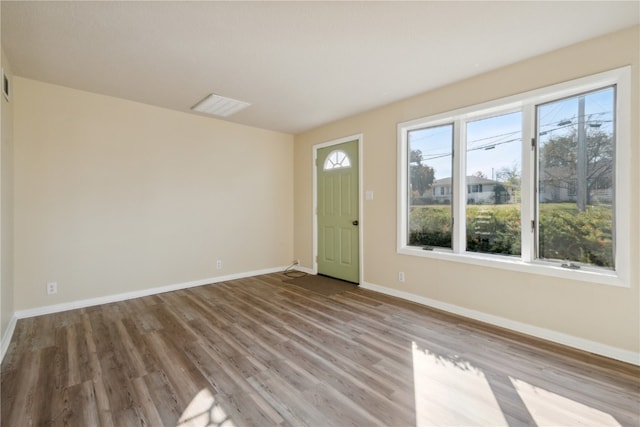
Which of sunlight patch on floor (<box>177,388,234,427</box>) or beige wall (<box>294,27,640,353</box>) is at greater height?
beige wall (<box>294,27,640,353</box>)

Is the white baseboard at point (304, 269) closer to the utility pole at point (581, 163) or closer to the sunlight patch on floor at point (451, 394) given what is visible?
the sunlight patch on floor at point (451, 394)

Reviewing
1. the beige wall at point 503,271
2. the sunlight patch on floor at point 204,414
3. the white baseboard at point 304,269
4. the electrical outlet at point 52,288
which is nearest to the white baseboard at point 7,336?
the electrical outlet at point 52,288

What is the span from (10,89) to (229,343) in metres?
3.28

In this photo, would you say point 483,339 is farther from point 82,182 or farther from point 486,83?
point 82,182

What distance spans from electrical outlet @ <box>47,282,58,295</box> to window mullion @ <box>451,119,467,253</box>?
4.55 metres

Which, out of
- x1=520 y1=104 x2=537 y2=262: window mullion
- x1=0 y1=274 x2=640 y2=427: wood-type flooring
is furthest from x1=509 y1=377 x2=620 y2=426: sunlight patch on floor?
x1=520 y1=104 x2=537 y2=262: window mullion

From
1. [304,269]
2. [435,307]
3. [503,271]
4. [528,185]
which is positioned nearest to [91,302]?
[304,269]

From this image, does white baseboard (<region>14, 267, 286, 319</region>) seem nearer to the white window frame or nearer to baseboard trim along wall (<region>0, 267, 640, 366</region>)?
baseboard trim along wall (<region>0, 267, 640, 366</region>)

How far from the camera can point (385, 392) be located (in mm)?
1873

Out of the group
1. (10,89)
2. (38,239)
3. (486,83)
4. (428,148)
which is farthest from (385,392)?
(10,89)

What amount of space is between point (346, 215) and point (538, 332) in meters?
2.70

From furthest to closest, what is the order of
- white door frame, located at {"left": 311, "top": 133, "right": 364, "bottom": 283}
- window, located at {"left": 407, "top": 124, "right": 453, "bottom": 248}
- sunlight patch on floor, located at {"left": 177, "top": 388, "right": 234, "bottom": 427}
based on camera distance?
white door frame, located at {"left": 311, "top": 133, "right": 364, "bottom": 283} < window, located at {"left": 407, "top": 124, "right": 453, "bottom": 248} < sunlight patch on floor, located at {"left": 177, "top": 388, "right": 234, "bottom": 427}

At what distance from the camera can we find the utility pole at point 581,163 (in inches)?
98.0

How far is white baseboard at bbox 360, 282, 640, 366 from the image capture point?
2.24 m
